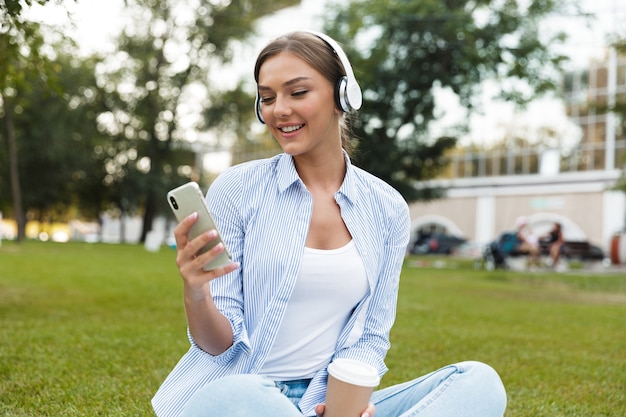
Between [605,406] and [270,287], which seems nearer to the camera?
[270,287]

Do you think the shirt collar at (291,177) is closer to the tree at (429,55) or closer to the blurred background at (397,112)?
the blurred background at (397,112)

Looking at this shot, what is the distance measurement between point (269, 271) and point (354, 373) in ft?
1.45

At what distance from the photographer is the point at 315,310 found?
2498 mm

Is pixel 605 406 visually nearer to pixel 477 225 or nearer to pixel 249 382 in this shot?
pixel 249 382

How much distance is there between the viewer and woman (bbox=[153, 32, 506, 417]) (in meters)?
2.39

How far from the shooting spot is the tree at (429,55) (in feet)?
85.8

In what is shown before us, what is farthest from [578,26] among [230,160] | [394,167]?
[230,160]

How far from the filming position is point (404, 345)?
6.91m

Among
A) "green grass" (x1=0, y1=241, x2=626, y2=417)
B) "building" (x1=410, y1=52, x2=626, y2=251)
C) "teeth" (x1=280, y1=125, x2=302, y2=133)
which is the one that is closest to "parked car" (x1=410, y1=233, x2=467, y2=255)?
"building" (x1=410, y1=52, x2=626, y2=251)

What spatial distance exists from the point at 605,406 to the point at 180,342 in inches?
137

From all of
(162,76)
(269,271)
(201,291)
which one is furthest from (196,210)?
(162,76)

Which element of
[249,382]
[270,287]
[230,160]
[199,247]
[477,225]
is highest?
[199,247]

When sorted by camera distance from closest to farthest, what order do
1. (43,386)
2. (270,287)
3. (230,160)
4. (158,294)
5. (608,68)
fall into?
(270,287) < (43,386) < (158,294) < (608,68) < (230,160)

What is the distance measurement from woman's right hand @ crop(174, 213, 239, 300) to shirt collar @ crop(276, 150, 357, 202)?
1.87 ft
